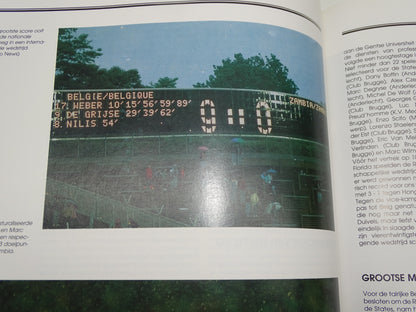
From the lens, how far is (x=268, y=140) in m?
1.07

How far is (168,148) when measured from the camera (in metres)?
1.06

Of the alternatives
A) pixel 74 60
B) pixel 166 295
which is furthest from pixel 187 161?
pixel 74 60

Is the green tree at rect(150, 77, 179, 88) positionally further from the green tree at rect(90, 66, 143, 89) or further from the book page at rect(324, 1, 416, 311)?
the book page at rect(324, 1, 416, 311)

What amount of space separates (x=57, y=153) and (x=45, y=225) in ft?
0.64

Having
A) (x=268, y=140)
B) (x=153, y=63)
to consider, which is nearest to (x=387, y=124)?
(x=268, y=140)

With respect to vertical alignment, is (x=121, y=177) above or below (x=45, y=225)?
above

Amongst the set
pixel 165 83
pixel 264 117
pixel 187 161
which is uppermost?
pixel 165 83

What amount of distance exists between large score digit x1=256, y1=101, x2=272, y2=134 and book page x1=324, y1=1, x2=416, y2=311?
→ 217 millimetres

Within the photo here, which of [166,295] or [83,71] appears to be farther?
[83,71]

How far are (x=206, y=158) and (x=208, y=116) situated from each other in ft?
0.38

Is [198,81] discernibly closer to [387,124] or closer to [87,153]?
[87,153]

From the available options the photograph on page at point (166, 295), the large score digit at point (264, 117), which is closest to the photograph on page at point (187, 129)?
the large score digit at point (264, 117)

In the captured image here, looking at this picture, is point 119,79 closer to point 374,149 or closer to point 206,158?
point 206,158

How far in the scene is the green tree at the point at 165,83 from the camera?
43.5 inches
